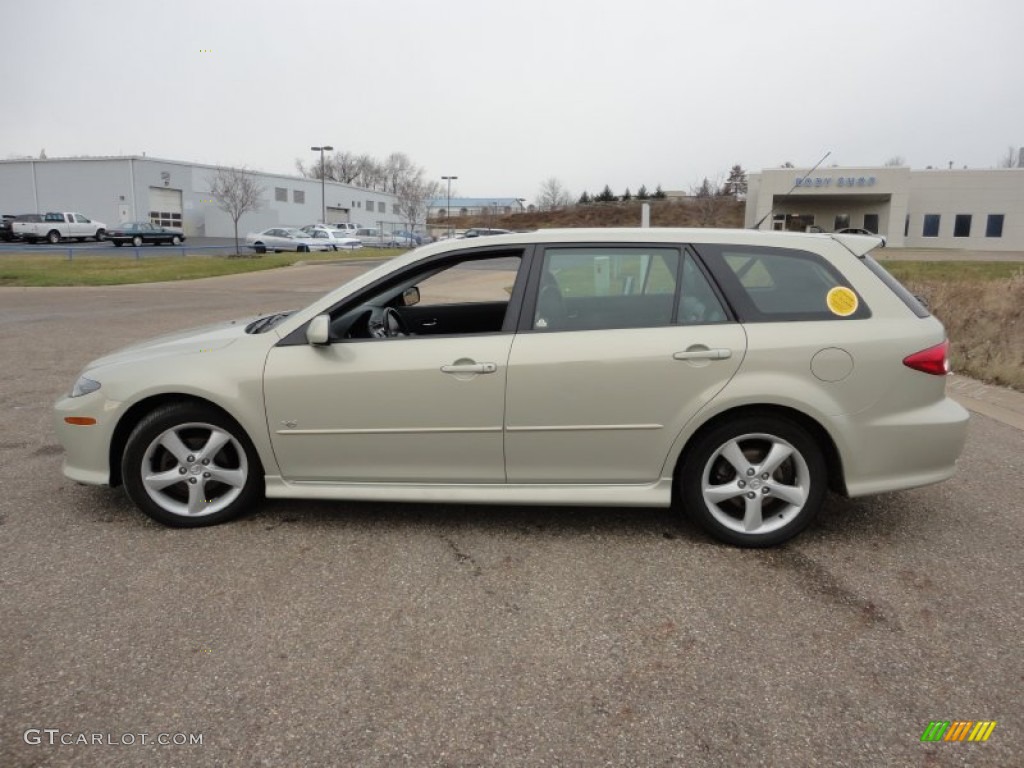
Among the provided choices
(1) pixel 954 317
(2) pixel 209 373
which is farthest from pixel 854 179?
(2) pixel 209 373

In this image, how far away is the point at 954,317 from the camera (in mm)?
10141

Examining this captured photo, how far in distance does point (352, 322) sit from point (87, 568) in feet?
5.79

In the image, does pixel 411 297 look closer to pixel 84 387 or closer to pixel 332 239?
pixel 84 387

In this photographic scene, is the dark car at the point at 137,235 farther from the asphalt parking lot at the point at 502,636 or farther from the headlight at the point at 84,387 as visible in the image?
the asphalt parking lot at the point at 502,636

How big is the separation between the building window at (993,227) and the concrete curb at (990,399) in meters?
55.4

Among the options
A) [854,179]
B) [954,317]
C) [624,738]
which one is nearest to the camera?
[624,738]

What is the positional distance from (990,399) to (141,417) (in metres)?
7.47

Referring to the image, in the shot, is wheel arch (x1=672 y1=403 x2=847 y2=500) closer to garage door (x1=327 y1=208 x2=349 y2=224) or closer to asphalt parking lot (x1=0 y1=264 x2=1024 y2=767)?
asphalt parking lot (x1=0 y1=264 x2=1024 y2=767)

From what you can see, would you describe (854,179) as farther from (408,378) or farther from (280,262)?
(408,378)

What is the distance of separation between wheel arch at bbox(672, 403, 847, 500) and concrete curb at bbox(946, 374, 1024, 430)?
358 centimetres

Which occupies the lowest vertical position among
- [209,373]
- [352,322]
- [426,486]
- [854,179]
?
[426,486]

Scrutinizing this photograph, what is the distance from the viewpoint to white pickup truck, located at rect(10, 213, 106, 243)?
1642 inches

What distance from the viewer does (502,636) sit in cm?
292

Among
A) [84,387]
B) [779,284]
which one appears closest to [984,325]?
[779,284]
